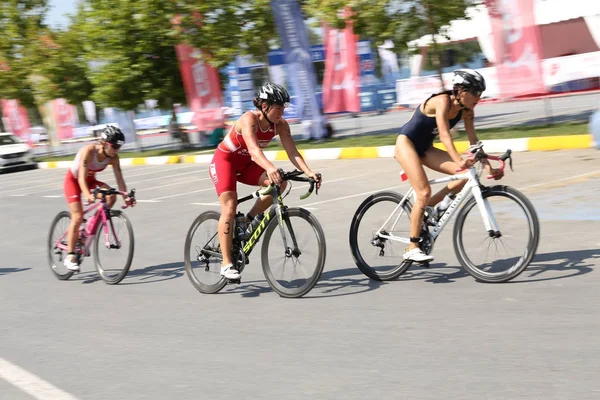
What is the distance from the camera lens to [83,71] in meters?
37.4

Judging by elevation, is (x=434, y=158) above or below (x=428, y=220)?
above

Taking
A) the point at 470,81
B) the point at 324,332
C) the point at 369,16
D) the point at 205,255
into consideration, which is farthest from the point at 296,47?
the point at 324,332

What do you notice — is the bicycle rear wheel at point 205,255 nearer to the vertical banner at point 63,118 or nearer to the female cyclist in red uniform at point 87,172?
the female cyclist in red uniform at point 87,172

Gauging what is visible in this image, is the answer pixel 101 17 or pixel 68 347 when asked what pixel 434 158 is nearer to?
pixel 68 347

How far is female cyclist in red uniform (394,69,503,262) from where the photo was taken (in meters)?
6.85

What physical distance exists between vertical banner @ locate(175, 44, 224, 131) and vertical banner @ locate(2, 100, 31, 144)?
56.5 feet

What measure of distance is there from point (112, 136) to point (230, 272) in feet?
6.80

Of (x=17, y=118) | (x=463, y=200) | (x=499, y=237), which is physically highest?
(x=17, y=118)

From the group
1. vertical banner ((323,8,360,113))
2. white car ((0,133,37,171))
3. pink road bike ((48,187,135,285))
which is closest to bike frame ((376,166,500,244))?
pink road bike ((48,187,135,285))

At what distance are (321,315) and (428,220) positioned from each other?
139cm

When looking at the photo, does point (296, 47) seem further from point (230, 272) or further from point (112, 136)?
point (230, 272)

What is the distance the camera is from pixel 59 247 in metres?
9.45

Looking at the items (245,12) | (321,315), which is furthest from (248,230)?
(245,12)

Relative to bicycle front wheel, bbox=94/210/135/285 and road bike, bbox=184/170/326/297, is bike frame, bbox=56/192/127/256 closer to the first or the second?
bicycle front wheel, bbox=94/210/135/285
